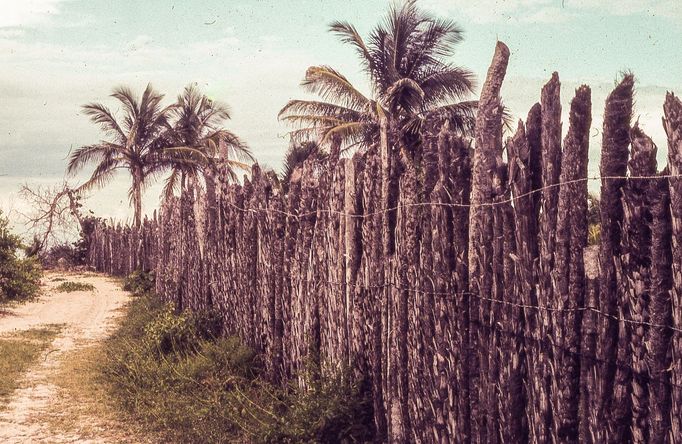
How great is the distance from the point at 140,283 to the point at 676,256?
52.6ft

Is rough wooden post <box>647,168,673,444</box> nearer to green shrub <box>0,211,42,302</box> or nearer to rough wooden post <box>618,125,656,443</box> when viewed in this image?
rough wooden post <box>618,125,656,443</box>

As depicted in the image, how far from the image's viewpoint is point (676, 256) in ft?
9.65

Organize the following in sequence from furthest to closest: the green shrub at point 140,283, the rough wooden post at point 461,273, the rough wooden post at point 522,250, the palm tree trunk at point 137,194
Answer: the palm tree trunk at point 137,194 < the green shrub at point 140,283 < the rough wooden post at point 461,273 < the rough wooden post at point 522,250

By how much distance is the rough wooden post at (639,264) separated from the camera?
122 inches

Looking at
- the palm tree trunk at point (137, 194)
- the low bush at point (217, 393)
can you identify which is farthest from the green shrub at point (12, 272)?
the palm tree trunk at point (137, 194)

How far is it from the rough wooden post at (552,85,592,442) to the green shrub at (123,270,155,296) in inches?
548

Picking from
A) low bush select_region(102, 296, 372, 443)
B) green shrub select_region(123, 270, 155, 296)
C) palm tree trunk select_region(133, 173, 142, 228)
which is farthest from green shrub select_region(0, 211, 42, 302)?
palm tree trunk select_region(133, 173, 142, 228)

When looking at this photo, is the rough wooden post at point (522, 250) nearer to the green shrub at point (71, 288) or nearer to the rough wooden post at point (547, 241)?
the rough wooden post at point (547, 241)

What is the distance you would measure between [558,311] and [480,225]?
0.77 m

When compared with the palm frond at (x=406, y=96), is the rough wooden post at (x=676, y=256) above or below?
below

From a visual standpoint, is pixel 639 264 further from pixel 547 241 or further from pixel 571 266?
pixel 547 241

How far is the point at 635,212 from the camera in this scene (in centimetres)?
312

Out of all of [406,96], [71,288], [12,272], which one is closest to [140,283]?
A: [71,288]

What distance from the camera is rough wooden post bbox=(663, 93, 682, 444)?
2.93 meters
